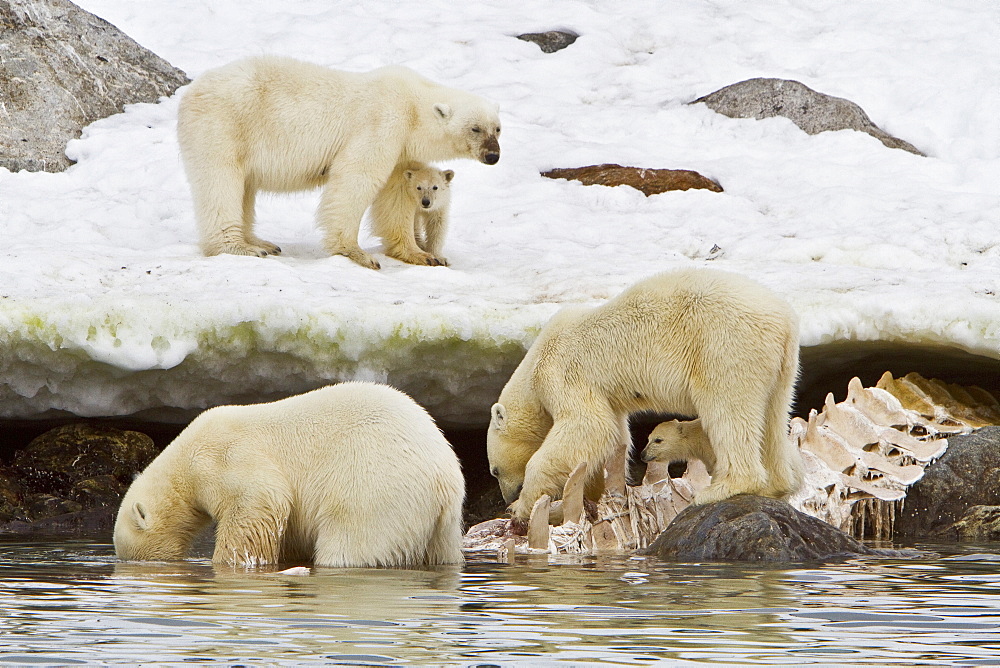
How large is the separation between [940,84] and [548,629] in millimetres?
13071

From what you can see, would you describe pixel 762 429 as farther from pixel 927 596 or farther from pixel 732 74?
pixel 732 74

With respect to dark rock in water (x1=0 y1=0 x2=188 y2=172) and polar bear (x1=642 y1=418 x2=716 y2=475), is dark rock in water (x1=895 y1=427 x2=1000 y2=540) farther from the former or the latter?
dark rock in water (x1=0 y1=0 x2=188 y2=172)

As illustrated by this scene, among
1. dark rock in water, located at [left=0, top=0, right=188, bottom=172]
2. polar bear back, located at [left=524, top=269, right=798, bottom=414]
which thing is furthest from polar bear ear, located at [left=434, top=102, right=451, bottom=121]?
dark rock in water, located at [left=0, top=0, right=188, bottom=172]

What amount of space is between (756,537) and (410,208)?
17.3 feet

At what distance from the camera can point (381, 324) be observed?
27.1 ft

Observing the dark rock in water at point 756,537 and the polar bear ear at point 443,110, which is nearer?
the dark rock in water at point 756,537

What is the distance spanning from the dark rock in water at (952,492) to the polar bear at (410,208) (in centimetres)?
441

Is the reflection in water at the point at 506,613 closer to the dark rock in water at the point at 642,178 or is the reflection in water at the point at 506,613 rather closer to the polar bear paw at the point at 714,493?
the polar bear paw at the point at 714,493

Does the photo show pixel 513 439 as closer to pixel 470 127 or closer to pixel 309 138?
pixel 470 127

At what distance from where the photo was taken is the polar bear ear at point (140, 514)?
6.10 m

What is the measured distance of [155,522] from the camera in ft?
20.2

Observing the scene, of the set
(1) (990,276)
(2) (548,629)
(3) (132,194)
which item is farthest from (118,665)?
(3) (132,194)

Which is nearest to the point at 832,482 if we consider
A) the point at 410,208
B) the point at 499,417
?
the point at 499,417

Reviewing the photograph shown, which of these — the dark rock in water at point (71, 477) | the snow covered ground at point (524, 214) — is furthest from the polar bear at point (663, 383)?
the dark rock in water at point (71, 477)
